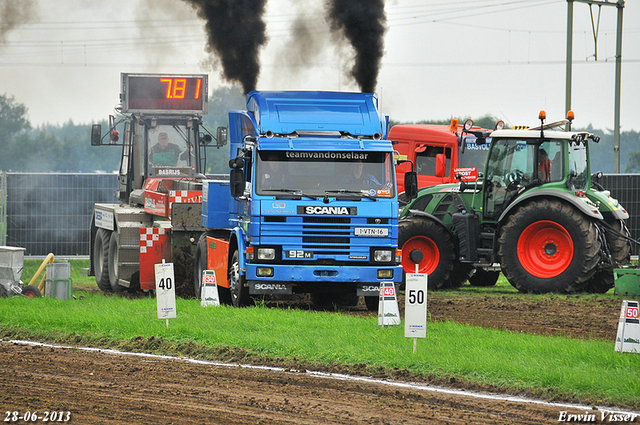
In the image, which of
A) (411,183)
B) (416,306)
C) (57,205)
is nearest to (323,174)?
(411,183)

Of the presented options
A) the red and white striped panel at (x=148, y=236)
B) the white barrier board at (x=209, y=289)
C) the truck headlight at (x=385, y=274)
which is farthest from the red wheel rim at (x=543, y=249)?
the red and white striped panel at (x=148, y=236)

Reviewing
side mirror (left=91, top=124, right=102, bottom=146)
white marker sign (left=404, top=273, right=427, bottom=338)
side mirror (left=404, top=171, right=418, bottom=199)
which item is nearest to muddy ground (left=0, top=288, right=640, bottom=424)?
white marker sign (left=404, top=273, right=427, bottom=338)

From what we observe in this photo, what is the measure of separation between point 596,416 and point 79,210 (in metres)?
23.1

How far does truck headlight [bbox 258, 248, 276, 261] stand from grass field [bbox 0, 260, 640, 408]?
785 mm

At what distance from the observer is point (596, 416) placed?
25.4 feet

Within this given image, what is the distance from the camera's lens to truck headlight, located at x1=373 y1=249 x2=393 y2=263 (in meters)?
14.5

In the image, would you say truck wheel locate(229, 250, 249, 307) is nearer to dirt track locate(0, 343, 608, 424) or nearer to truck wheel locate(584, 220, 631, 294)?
dirt track locate(0, 343, 608, 424)

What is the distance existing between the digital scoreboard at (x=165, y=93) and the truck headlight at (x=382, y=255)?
24.9 ft

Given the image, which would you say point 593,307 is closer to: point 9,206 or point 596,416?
point 596,416

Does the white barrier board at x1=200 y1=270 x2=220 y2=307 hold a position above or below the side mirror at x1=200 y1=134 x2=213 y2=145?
below

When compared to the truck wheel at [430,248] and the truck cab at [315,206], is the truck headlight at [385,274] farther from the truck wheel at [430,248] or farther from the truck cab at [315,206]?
the truck wheel at [430,248]

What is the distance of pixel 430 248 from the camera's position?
1902 centimetres

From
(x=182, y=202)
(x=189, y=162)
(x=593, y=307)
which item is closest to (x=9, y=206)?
(x=189, y=162)

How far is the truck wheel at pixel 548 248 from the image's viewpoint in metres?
17.1
